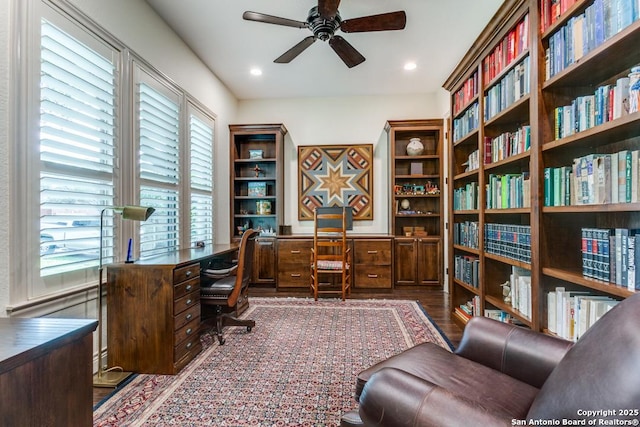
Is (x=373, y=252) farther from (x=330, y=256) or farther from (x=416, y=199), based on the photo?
(x=416, y=199)

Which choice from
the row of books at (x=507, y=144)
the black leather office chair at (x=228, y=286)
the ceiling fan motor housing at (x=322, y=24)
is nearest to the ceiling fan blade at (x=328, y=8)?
the ceiling fan motor housing at (x=322, y=24)

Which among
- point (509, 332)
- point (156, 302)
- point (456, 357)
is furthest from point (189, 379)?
point (509, 332)

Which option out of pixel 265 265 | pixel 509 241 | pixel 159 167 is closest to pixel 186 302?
pixel 159 167

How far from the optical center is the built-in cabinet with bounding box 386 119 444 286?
4418 millimetres

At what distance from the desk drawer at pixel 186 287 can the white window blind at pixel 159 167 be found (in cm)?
64

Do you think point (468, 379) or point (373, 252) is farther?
point (373, 252)

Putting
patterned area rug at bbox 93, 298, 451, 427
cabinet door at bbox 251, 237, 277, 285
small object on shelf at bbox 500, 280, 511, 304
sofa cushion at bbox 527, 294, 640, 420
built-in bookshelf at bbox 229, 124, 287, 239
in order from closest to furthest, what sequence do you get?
sofa cushion at bbox 527, 294, 640, 420 < patterned area rug at bbox 93, 298, 451, 427 < small object on shelf at bbox 500, 280, 511, 304 < cabinet door at bbox 251, 237, 277, 285 < built-in bookshelf at bbox 229, 124, 287, 239

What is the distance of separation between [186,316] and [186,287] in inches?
8.6

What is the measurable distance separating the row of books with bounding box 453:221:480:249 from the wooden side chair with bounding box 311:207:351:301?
130cm

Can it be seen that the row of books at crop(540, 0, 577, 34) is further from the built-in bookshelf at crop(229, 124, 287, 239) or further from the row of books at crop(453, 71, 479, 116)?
the built-in bookshelf at crop(229, 124, 287, 239)

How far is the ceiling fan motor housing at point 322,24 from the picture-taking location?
2.43 metres

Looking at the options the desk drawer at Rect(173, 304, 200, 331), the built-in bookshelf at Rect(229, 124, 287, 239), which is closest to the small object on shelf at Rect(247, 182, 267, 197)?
the built-in bookshelf at Rect(229, 124, 287, 239)

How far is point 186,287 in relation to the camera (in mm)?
2307

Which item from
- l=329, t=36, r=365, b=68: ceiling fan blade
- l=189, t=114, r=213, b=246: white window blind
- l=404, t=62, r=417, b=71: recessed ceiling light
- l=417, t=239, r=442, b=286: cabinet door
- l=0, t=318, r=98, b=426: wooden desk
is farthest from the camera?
l=417, t=239, r=442, b=286: cabinet door
